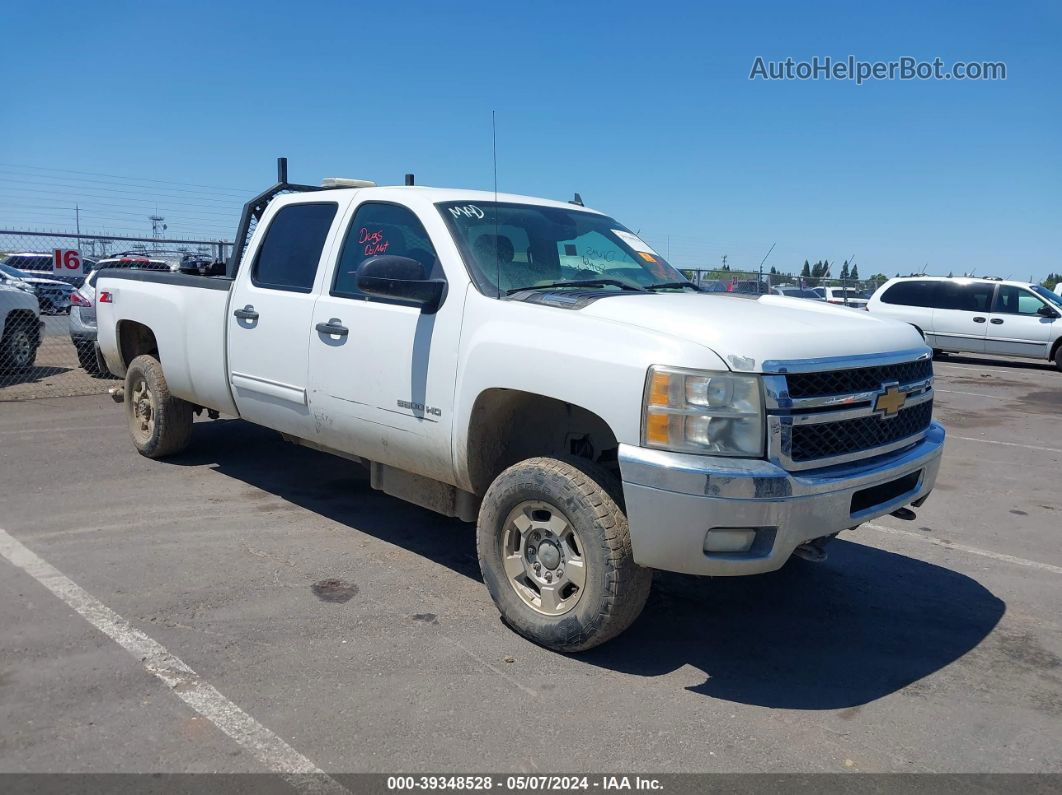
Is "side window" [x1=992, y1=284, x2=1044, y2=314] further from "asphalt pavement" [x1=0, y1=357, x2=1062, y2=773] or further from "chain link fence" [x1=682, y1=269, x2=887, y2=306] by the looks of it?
"asphalt pavement" [x1=0, y1=357, x2=1062, y2=773]

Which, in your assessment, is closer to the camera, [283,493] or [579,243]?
[579,243]

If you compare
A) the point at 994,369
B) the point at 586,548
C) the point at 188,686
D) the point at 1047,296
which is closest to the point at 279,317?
the point at 188,686

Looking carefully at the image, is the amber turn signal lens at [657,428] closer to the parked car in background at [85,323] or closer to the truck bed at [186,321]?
the truck bed at [186,321]

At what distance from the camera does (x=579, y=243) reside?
5059mm

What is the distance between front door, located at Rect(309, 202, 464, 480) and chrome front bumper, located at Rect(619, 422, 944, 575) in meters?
1.20

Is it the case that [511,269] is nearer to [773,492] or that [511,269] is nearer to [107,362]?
[773,492]

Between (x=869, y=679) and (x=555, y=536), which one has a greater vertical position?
(x=555, y=536)

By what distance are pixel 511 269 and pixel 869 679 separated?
251cm

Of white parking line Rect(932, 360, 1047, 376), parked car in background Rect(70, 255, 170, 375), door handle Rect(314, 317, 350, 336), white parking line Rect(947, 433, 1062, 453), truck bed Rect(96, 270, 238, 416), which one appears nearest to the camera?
door handle Rect(314, 317, 350, 336)

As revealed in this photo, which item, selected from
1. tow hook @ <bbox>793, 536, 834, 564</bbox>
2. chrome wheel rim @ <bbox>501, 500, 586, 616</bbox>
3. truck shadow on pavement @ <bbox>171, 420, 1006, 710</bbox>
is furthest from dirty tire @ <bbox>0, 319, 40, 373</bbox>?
tow hook @ <bbox>793, 536, 834, 564</bbox>

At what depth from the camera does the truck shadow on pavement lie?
3771 millimetres

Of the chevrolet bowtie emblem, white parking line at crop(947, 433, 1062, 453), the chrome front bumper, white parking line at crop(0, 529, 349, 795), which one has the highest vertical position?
the chevrolet bowtie emblem

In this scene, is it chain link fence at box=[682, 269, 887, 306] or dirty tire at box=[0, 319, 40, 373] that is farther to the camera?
chain link fence at box=[682, 269, 887, 306]

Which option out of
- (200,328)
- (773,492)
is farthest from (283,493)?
(773,492)
